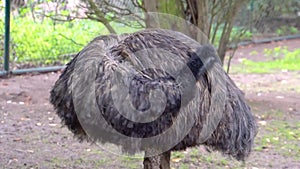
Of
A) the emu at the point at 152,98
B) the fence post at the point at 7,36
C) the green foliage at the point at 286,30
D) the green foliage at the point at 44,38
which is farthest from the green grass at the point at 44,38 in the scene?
the green foliage at the point at 286,30

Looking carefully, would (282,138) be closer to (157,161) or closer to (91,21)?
(157,161)

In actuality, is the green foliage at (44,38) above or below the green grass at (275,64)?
above

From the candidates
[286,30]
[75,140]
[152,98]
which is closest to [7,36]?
[75,140]

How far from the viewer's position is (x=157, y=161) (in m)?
3.38

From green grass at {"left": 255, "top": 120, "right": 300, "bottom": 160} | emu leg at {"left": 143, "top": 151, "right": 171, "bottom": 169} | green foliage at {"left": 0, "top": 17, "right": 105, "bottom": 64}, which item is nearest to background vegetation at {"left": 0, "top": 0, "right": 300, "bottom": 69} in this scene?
green foliage at {"left": 0, "top": 17, "right": 105, "bottom": 64}

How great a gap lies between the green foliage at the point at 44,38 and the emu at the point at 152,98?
5781mm

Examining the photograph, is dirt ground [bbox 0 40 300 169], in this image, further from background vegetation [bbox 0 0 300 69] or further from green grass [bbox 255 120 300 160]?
background vegetation [bbox 0 0 300 69]

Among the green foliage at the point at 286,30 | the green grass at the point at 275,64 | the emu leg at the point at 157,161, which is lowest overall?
the green grass at the point at 275,64

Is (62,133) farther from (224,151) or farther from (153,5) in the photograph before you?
(224,151)

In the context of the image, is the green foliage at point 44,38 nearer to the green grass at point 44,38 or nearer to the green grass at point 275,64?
the green grass at point 44,38

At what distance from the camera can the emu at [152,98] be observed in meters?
2.84

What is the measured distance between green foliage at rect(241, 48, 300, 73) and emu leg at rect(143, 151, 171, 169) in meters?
8.02

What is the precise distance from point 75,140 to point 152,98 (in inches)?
125

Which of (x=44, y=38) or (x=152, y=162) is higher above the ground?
(x=152, y=162)
